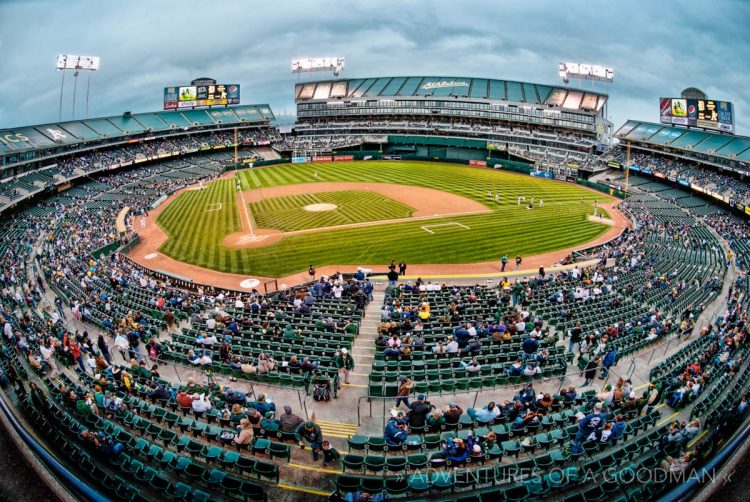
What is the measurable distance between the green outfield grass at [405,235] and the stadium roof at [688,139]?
650 inches

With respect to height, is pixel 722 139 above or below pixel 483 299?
above

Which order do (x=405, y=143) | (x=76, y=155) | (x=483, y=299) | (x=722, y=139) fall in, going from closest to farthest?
(x=483, y=299), (x=722, y=139), (x=76, y=155), (x=405, y=143)

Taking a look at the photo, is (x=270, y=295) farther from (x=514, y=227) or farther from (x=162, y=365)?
(x=514, y=227)

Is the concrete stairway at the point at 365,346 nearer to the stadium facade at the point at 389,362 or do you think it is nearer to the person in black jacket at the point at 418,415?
the stadium facade at the point at 389,362

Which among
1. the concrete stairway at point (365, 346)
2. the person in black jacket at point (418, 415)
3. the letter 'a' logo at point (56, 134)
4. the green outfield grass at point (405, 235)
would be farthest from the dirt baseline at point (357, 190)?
the letter 'a' logo at point (56, 134)

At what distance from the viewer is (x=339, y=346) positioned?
18891mm

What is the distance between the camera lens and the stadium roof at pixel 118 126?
60938mm

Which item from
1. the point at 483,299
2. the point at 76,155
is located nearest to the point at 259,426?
the point at 483,299

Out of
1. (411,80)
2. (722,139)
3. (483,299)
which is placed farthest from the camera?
(411,80)

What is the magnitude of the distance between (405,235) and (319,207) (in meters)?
14.2

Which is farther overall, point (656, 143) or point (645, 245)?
point (656, 143)

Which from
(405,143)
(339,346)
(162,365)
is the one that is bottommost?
(162,365)

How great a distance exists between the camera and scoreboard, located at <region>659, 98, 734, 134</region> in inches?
2571

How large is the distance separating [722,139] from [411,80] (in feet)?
205
